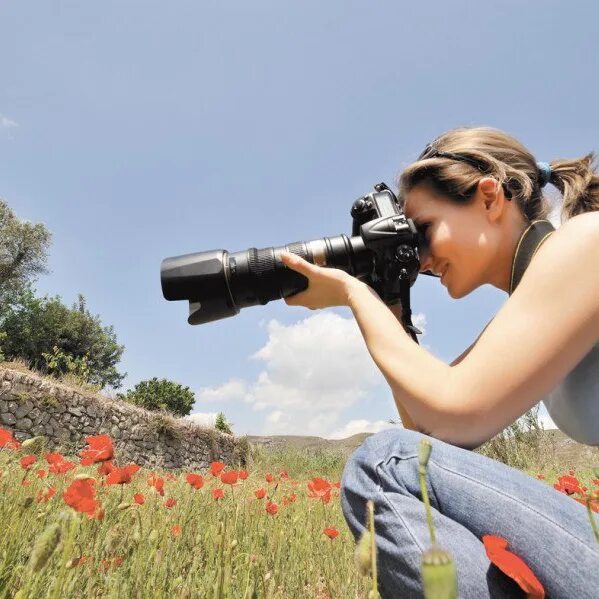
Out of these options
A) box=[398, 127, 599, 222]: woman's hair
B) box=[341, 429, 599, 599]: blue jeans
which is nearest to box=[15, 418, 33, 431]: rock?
box=[398, 127, 599, 222]: woman's hair

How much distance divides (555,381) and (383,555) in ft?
1.41

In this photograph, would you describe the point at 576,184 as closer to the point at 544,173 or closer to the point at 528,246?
the point at 544,173

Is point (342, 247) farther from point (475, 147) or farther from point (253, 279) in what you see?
point (475, 147)

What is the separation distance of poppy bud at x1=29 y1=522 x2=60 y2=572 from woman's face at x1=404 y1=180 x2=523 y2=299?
1.02 metres

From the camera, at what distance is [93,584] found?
1150mm

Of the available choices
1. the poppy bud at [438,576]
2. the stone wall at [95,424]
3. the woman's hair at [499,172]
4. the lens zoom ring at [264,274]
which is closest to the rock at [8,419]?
the stone wall at [95,424]

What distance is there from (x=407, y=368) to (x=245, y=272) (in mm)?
681

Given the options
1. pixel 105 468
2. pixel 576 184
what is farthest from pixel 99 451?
pixel 576 184

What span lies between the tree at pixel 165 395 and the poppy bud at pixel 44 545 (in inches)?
779

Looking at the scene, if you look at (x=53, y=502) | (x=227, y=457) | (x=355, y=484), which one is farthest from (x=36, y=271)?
(x=355, y=484)

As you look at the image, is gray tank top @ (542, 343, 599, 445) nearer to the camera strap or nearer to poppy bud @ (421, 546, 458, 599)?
the camera strap

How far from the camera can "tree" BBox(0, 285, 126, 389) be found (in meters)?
19.0

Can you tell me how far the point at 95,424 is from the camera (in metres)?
9.02

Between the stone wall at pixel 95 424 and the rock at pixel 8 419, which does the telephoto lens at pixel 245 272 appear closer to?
the stone wall at pixel 95 424
